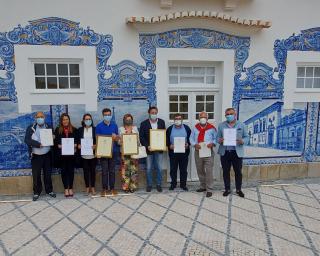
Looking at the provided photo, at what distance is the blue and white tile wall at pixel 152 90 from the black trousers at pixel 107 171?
944mm

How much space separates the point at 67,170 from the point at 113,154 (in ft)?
3.25

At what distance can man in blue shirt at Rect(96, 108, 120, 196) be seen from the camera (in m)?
6.53

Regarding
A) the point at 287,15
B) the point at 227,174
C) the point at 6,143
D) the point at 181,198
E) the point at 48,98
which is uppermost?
the point at 287,15

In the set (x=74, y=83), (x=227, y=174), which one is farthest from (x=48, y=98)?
(x=227, y=174)

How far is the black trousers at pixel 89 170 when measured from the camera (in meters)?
6.57

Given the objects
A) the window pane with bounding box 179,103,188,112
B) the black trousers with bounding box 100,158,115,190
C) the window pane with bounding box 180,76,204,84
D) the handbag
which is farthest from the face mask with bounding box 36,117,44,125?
the window pane with bounding box 180,76,204,84

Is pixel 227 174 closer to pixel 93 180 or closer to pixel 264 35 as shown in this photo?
pixel 93 180

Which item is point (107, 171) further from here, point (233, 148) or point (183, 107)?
point (233, 148)

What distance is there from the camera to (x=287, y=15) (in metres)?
7.29

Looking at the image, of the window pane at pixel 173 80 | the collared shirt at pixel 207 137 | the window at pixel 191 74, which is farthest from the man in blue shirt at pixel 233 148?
the window pane at pixel 173 80

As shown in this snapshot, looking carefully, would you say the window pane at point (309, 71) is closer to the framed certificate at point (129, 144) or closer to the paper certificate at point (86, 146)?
the framed certificate at point (129, 144)

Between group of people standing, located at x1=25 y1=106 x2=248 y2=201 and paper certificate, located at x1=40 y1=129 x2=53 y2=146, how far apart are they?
0.27ft

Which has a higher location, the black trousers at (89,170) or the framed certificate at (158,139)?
the framed certificate at (158,139)

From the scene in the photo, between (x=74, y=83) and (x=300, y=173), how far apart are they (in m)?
5.85
